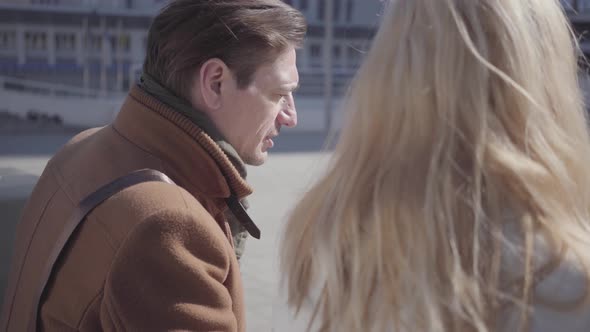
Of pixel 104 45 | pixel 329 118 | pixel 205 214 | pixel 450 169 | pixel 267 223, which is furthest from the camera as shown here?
pixel 104 45

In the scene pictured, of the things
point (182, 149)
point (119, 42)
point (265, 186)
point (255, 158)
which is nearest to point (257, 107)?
point (255, 158)

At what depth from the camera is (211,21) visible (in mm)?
1535

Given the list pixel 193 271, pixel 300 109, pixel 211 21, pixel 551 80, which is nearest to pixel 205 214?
pixel 193 271

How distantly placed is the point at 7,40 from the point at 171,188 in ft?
81.4

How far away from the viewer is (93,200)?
53.5 inches

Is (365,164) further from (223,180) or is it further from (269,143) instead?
(269,143)

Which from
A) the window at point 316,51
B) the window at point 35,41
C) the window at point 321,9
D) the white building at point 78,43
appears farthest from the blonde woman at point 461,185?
the window at point 321,9

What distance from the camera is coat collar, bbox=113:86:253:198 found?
4.87 feet

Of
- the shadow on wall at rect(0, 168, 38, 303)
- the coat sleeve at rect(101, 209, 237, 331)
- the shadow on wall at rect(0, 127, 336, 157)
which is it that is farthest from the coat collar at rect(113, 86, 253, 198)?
the shadow on wall at rect(0, 127, 336, 157)

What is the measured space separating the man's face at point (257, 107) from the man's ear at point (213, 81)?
0.07ft

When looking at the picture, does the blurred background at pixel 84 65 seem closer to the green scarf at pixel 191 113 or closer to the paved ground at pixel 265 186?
the paved ground at pixel 265 186

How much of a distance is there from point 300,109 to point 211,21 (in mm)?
21542

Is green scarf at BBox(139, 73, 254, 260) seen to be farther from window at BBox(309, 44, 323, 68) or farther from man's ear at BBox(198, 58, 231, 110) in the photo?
window at BBox(309, 44, 323, 68)

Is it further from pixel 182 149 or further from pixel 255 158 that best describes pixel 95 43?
pixel 182 149
